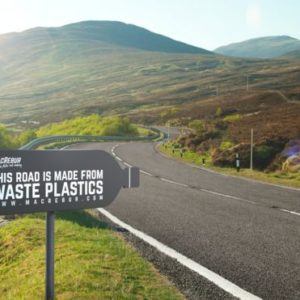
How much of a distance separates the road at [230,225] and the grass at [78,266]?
947 millimetres

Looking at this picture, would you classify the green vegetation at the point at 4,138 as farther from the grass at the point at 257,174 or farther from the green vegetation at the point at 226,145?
the green vegetation at the point at 226,145

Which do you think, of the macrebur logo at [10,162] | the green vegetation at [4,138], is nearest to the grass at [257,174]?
the green vegetation at [4,138]

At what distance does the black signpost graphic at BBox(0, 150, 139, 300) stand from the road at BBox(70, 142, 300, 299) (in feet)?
7.44

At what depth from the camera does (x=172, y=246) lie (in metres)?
8.46

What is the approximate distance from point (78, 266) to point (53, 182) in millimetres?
2148

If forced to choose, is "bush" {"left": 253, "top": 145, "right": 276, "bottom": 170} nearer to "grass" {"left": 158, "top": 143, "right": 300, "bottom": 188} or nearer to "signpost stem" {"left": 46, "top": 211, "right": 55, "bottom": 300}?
"grass" {"left": 158, "top": 143, "right": 300, "bottom": 188}

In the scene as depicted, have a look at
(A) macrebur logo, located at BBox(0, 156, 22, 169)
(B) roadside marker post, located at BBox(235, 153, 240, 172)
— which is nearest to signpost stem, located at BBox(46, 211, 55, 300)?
(A) macrebur logo, located at BBox(0, 156, 22, 169)

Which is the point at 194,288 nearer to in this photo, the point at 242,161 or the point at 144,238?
the point at 144,238

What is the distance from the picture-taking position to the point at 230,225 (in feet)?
33.3

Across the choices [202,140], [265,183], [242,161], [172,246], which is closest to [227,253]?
[172,246]

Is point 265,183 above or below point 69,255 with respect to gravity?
below

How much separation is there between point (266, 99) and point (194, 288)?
2902 inches

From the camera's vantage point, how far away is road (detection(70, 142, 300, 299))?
6898 millimetres

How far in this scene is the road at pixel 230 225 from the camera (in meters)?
6.90
